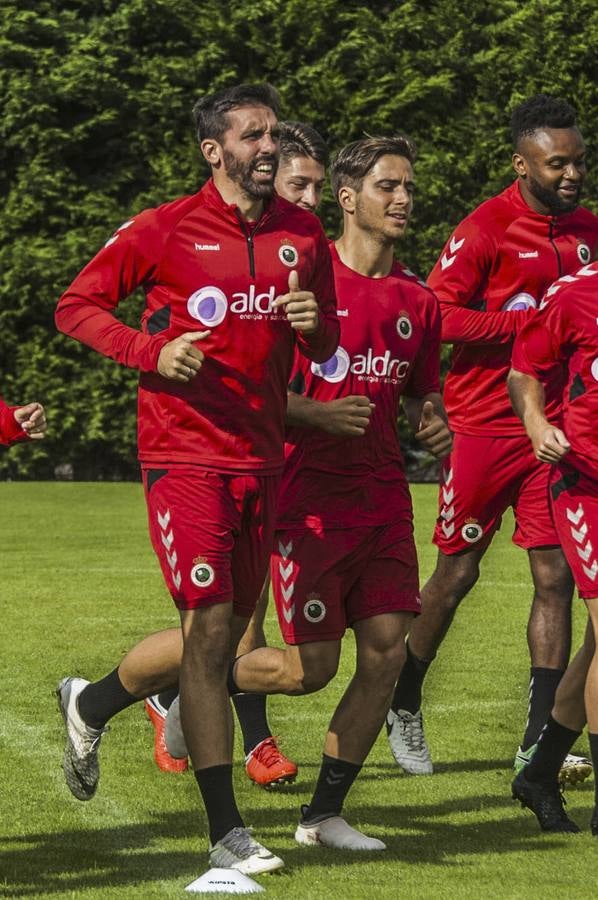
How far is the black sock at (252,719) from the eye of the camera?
704 centimetres

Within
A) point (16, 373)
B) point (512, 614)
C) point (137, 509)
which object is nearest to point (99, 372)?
point (16, 373)

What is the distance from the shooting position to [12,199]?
72.4 ft

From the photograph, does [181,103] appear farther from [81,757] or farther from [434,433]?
[81,757]

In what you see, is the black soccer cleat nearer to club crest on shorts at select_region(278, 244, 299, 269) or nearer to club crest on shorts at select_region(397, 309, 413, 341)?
club crest on shorts at select_region(397, 309, 413, 341)

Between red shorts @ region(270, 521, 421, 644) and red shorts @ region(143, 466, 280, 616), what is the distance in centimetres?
47

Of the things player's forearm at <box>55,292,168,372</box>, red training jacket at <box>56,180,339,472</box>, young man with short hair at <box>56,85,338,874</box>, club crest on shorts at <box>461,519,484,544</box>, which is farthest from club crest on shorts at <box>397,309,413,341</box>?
club crest on shorts at <box>461,519,484,544</box>

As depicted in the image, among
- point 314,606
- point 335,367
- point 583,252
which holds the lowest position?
point 314,606

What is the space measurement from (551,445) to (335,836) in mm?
1384

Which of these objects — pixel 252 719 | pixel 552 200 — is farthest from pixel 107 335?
pixel 552 200

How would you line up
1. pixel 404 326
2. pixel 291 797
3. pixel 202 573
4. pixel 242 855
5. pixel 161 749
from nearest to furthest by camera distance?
pixel 242 855 → pixel 202 573 → pixel 404 326 → pixel 291 797 → pixel 161 749

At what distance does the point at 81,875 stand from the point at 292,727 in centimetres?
271

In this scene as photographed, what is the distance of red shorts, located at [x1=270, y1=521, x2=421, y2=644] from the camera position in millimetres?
6090

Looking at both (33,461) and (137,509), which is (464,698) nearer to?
(137,509)

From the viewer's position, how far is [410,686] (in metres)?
7.53
